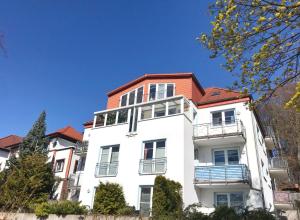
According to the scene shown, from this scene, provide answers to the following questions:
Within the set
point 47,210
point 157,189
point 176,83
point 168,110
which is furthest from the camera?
point 176,83

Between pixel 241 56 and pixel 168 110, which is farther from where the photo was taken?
pixel 168 110

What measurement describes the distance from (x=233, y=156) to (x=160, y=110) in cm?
650

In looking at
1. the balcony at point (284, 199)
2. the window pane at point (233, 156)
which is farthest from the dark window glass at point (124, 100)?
the balcony at point (284, 199)

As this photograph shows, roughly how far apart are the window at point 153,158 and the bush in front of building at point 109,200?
2.18 metres

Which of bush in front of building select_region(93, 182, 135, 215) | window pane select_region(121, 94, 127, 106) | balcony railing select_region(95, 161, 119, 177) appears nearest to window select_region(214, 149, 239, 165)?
bush in front of building select_region(93, 182, 135, 215)

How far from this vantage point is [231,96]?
794 inches

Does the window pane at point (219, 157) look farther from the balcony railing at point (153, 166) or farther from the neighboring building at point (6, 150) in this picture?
the neighboring building at point (6, 150)

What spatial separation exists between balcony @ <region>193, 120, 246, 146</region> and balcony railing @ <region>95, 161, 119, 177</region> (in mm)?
6321

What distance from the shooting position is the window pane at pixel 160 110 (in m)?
20.2

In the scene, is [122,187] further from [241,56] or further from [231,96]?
[241,56]

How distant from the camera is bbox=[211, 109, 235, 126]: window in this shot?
19.4 m

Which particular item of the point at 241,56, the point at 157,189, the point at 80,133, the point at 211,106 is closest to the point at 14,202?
the point at 241,56

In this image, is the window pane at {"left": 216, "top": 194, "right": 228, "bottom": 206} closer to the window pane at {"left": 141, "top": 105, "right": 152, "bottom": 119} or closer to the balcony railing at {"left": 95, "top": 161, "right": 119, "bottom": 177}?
the balcony railing at {"left": 95, "top": 161, "right": 119, "bottom": 177}

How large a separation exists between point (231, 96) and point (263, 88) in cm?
1328
